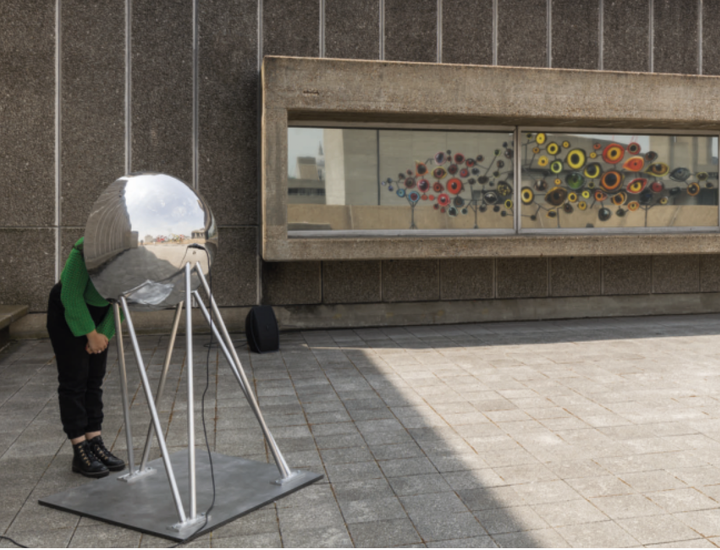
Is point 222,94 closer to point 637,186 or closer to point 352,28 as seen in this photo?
point 352,28

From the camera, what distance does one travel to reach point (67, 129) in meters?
9.63

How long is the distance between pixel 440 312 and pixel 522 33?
4.60m

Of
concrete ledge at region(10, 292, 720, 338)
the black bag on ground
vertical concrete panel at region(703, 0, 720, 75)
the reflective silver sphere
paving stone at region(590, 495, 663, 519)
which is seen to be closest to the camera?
paving stone at region(590, 495, 663, 519)

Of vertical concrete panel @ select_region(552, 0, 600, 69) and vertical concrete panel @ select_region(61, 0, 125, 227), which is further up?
vertical concrete panel @ select_region(552, 0, 600, 69)

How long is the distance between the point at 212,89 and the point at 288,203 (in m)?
1.96

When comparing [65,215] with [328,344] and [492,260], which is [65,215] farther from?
[492,260]

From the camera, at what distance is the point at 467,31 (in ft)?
35.3

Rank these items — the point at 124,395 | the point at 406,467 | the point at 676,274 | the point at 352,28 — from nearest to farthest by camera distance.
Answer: the point at 124,395 → the point at 406,467 → the point at 352,28 → the point at 676,274

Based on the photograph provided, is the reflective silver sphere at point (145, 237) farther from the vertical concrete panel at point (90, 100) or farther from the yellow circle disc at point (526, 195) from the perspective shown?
the yellow circle disc at point (526, 195)

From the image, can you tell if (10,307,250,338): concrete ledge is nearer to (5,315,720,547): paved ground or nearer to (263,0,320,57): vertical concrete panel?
(5,315,720,547): paved ground

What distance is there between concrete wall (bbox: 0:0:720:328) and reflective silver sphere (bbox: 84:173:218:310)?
5968mm

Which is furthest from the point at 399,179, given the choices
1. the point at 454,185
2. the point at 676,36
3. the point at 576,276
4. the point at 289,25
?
the point at 676,36

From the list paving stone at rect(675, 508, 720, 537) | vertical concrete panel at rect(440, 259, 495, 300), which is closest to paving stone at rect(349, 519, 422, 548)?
paving stone at rect(675, 508, 720, 537)

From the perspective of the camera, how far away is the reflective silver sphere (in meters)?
3.98
